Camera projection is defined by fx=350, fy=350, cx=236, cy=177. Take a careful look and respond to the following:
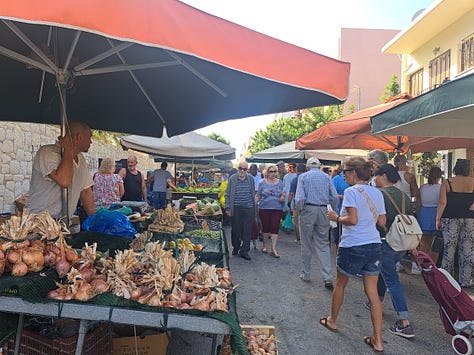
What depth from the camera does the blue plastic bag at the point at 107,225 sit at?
3.14 meters

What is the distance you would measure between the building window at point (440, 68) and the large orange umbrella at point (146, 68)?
427 inches

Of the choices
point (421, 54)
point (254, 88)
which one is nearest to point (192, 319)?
point (254, 88)

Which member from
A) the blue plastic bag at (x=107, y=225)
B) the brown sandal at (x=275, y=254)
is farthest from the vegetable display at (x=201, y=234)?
the brown sandal at (x=275, y=254)

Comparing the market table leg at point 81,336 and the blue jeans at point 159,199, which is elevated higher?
the blue jeans at point 159,199

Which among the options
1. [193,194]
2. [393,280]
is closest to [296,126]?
[193,194]

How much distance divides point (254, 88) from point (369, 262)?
6.74 feet

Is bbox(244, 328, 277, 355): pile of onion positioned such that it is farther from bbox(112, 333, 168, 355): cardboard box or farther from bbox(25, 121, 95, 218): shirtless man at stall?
bbox(25, 121, 95, 218): shirtless man at stall

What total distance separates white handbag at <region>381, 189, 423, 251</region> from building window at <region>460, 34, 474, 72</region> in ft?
29.4

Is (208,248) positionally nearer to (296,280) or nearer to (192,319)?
(192,319)

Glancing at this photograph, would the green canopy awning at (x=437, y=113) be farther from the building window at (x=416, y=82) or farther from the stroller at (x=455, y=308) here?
the building window at (x=416, y=82)

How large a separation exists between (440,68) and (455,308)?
38.1 feet

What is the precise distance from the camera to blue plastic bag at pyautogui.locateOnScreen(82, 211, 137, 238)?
124 inches

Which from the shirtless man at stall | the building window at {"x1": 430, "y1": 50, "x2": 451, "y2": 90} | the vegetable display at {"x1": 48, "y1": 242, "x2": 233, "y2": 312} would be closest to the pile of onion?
the vegetable display at {"x1": 48, "y1": 242, "x2": 233, "y2": 312}

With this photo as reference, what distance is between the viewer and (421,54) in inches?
561
